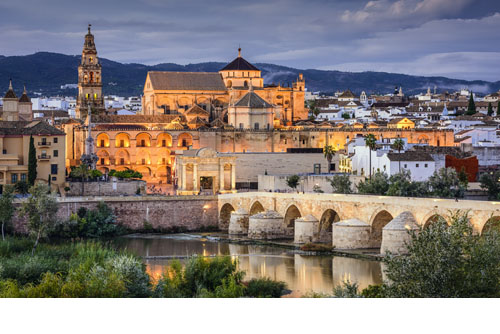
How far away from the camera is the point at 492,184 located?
2834 cm

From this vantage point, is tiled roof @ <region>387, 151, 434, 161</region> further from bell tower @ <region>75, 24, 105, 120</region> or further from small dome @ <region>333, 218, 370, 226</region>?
bell tower @ <region>75, 24, 105, 120</region>

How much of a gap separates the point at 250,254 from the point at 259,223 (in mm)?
3514

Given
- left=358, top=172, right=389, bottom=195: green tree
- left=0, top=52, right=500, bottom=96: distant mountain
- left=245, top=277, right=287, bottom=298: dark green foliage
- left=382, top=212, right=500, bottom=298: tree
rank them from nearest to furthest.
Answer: left=382, top=212, right=500, bottom=298: tree, left=245, top=277, right=287, bottom=298: dark green foliage, left=358, top=172, right=389, bottom=195: green tree, left=0, top=52, right=500, bottom=96: distant mountain

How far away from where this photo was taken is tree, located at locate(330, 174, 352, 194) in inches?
1208

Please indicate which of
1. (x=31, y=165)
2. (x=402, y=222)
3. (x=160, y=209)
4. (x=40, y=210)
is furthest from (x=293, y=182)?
(x=402, y=222)

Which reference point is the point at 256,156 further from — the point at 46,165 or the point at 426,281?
the point at 426,281

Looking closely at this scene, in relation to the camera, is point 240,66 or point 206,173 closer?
point 206,173

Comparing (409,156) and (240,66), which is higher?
(240,66)

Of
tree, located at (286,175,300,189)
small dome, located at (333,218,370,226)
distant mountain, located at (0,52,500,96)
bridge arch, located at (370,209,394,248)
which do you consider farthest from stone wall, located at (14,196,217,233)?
distant mountain, located at (0,52,500,96)

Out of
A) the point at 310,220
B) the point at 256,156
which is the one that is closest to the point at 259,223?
the point at 310,220

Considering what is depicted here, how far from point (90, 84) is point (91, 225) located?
2146 cm

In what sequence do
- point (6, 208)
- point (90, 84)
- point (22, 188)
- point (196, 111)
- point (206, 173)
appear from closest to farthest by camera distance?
point (6, 208) → point (22, 188) → point (206, 173) → point (196, 111) → point (90, 84)

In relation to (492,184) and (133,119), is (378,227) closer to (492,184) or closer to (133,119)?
(492,184)

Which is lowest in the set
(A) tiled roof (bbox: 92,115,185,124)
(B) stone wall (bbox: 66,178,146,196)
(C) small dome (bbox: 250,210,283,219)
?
(C) small dome (bbox: 250,210,283,219)
